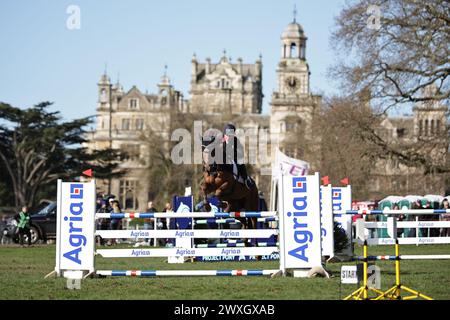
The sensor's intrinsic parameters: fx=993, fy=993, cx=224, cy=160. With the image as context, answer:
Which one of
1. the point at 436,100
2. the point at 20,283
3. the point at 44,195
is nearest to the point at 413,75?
the point at 436,100

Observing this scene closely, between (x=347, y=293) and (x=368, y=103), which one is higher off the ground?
(x=368, y=103)

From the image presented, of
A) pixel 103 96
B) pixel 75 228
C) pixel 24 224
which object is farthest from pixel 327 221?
pixel 103 96

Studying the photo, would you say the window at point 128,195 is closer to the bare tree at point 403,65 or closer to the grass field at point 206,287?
the bare tree at point 403,65

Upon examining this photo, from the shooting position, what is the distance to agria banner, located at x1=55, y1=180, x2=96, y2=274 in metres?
16.3

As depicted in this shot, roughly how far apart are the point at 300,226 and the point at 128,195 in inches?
5334

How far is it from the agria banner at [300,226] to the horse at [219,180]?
3649 millimetres

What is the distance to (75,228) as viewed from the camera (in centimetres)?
1630

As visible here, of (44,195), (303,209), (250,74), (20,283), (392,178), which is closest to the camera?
(20,283)

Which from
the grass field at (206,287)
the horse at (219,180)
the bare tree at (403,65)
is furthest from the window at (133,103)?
the grass field at (206,287)

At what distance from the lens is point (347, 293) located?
13.3 m

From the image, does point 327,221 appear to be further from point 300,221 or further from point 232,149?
point 300,221

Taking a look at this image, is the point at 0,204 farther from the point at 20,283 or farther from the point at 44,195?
the point at 20,283

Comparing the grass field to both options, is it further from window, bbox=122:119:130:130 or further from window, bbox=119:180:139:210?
window, bbox=122:119:130:130
